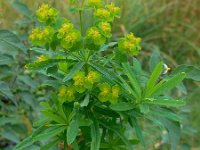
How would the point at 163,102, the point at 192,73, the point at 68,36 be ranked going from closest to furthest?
the point at 68,36, the point at 163,102, the point at 192,73

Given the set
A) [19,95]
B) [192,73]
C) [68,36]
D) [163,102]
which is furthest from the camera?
[19,95]

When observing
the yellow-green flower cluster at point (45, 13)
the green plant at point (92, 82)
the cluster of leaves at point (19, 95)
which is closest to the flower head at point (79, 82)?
the green plant at point (92, 82)

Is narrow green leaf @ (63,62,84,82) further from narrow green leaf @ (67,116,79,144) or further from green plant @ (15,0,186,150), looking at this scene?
narrow green leaf @ (67,116,79,144)

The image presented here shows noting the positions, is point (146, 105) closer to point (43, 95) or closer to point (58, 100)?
point (58, 100)

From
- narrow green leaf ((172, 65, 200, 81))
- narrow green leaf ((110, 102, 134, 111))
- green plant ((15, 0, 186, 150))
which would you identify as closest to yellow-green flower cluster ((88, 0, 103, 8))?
green plant ((15, 0, 186, 150))

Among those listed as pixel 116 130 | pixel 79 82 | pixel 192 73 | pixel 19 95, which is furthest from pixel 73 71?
pixel 19 95

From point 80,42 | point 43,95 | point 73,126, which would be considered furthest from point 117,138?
point 43,95

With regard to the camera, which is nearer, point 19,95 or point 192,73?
point 192,73

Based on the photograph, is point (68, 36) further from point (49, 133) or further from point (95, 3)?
point (49, 133)
